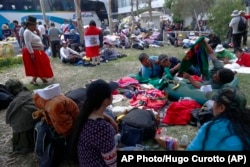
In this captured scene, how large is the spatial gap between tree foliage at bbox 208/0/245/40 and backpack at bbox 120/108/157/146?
10792 mm

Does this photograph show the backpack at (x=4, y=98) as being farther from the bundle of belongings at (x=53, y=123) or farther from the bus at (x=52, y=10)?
the bus at (x=52, y=10)

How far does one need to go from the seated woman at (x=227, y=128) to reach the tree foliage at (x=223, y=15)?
11.8 m

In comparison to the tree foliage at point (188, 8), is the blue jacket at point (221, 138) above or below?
below

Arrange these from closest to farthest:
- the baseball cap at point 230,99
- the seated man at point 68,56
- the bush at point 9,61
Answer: the baseball cap at point 230,99 → the seated man at point 68,56 → the bush at point 9,61

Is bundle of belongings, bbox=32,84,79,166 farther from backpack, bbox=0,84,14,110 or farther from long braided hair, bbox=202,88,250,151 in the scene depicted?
backpack, bbox=0,84,14,110

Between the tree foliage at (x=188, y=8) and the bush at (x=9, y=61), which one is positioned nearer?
the bush at (x=9, y=61)

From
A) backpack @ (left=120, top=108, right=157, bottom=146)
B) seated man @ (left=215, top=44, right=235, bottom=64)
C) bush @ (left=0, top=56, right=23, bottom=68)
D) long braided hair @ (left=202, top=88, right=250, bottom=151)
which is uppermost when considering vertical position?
long braided hair @ (left=202, top=88, right=250, bottom=151)

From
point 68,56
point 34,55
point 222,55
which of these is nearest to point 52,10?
point 68,56

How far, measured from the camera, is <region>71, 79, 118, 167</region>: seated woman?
1700mm

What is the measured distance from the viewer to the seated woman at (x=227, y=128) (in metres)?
1.57

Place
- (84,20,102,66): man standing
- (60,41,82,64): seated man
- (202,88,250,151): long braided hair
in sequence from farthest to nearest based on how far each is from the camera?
(60,41,82,64): seated man, (84,20,102,66): man standing, (202,88,250,151): long braided hair

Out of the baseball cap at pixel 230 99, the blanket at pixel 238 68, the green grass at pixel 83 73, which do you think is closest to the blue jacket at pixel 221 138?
the baseball cap at pixel 230 99

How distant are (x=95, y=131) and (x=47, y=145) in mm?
1204

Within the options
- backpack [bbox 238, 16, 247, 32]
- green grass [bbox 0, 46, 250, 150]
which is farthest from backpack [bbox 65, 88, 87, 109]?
backpack [bbox 238, 16, 247, 32]
